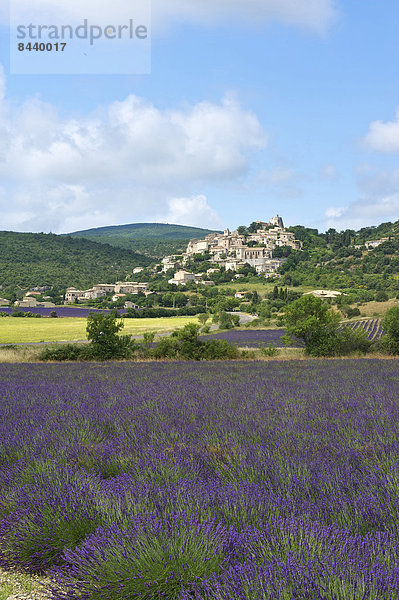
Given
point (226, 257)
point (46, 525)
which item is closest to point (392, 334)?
point (46, 525)

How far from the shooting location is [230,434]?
3.62 meters

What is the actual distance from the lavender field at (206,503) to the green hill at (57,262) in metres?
86.6

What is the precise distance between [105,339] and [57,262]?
99.0m

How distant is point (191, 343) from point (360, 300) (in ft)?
184

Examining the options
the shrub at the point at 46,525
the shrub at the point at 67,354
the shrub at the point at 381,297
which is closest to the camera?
the shrub at the point at 46,525

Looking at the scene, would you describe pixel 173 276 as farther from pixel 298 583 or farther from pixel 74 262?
pixel 298 583

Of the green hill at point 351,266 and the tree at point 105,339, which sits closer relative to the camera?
the tree at point 105,339

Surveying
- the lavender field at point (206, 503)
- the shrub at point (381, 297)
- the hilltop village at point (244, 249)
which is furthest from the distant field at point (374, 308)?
the lavender field at point (206, 503)

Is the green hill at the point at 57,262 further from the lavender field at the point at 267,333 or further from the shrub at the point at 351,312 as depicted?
the shrub at the point at 351,312

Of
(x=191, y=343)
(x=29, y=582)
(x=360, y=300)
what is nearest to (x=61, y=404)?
(x=29, y=582)

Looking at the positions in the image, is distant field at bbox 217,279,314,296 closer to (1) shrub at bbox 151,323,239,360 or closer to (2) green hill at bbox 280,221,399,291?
(2) green hill at bbox 280,221,399,291

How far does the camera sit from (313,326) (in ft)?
67.8

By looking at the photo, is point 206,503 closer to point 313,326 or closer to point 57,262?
point 313,326

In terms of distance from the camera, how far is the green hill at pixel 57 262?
93.6 metres
